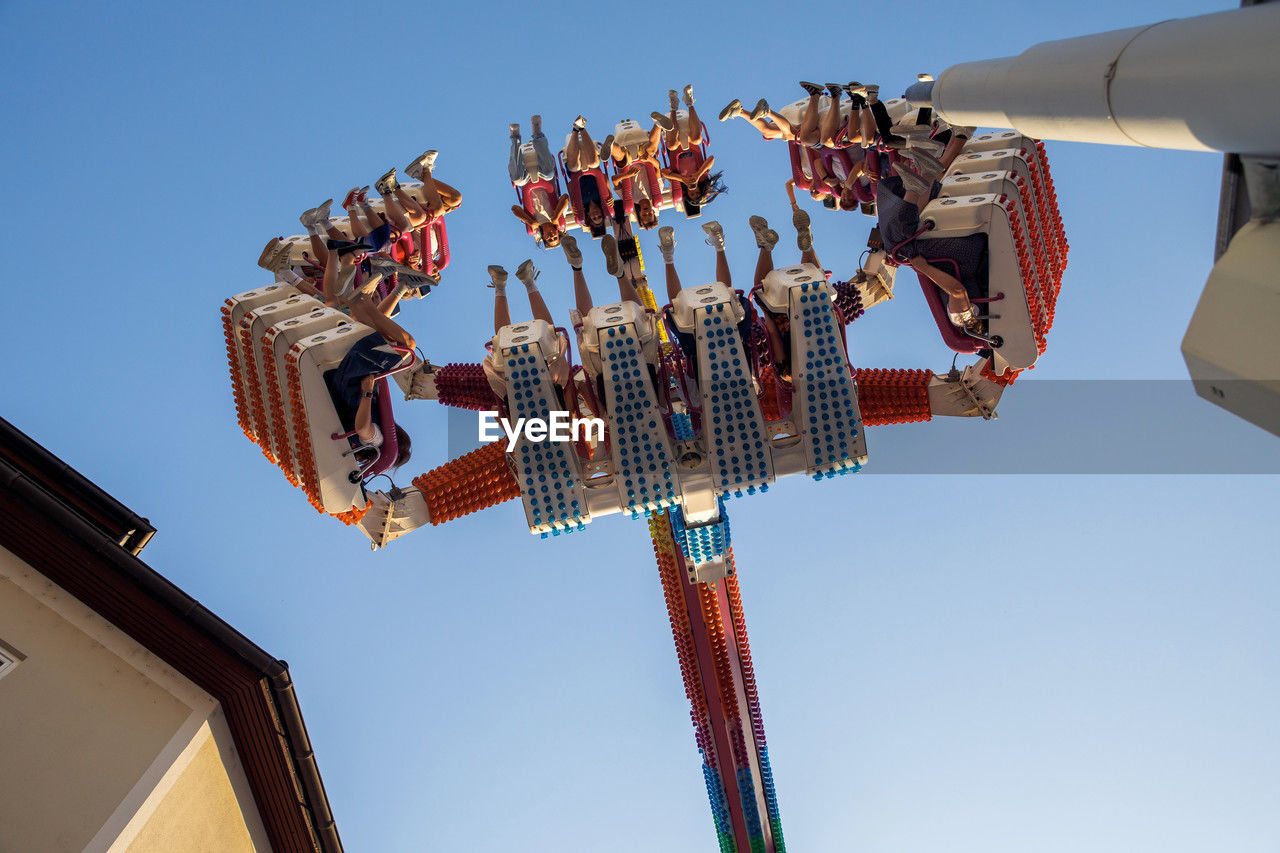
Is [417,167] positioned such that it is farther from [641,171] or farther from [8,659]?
[8,659]

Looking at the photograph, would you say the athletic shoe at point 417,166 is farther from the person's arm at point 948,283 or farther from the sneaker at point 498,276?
the person's arm at point 948,283

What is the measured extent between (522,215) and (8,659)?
8855 mm

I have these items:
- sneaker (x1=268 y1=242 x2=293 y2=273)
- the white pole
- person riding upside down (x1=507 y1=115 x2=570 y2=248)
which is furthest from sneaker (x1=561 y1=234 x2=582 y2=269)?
the white pole

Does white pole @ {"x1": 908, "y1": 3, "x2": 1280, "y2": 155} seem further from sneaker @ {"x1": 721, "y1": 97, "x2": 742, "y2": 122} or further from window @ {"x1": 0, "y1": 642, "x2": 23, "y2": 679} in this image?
window @ {"x1": 0, "y1": 642, "x2": 23, "y2": 679}

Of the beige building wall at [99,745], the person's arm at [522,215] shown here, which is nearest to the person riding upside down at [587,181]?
the person's arm at [522,215]

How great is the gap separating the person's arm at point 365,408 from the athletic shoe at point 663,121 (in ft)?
20.6

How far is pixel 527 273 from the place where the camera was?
12266 mm

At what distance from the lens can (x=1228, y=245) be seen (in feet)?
19.8

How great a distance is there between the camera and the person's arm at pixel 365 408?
38.2 feet

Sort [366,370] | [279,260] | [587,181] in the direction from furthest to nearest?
[587,181]
[279,260]
[366,370]

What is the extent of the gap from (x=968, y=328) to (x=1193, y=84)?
6.82 m

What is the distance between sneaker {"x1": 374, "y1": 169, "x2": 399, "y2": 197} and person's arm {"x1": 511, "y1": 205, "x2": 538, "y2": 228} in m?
1.98

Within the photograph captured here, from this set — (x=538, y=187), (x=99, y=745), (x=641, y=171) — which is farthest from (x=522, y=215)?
(x=99, y=745)

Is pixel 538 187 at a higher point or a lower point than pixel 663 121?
lower
